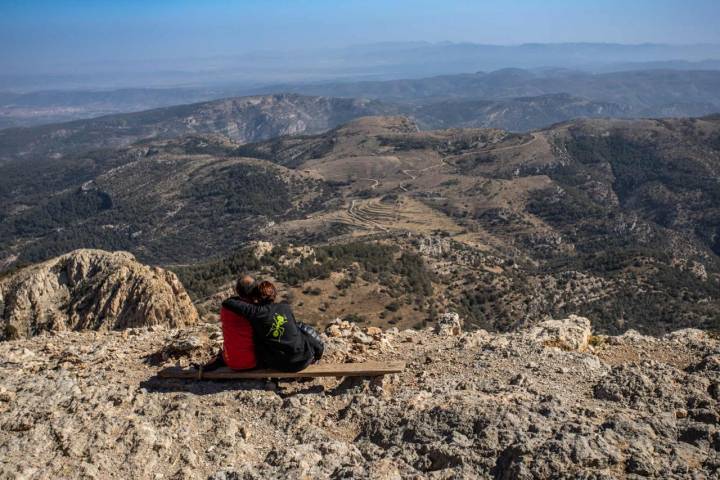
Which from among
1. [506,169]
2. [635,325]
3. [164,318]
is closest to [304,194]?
[506,169]

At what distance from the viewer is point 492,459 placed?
19.1 ft

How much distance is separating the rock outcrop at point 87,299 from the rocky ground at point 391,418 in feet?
31.3

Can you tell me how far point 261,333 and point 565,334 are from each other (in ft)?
20.2

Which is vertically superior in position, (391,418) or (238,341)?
(238,341)

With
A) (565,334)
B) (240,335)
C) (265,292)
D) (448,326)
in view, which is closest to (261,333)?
Answer: (240,335)

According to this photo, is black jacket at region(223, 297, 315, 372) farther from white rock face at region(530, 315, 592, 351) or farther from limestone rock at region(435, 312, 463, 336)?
white rock face at region(530, 315, 592, 351)

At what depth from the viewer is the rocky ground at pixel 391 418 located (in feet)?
18.9

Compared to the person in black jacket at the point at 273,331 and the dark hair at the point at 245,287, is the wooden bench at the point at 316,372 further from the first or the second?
the dark hair at the point at 245,287

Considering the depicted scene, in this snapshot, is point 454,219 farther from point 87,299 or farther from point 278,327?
point 278,327

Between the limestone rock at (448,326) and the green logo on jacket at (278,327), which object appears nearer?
the green logo on jacket at (278,327)

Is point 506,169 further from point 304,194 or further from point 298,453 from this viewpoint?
point 298,453

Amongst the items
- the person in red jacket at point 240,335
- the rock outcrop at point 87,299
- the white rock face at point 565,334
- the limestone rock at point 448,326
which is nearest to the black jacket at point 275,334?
the person in red jacket at point 240,335

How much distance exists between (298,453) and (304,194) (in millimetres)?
136737

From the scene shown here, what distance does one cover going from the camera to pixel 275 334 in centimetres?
775
